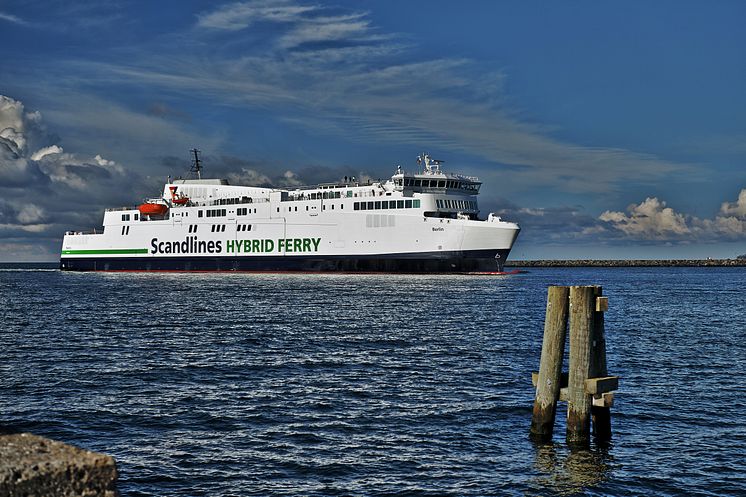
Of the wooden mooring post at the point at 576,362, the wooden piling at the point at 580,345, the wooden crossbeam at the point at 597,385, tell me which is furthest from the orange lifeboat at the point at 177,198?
the wooden crossbeam at the point at 597,385

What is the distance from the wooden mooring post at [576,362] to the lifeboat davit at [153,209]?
85.0 meters

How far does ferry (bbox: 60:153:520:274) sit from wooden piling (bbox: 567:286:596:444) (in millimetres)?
A: 58871

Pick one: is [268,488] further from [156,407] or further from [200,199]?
[200,199]

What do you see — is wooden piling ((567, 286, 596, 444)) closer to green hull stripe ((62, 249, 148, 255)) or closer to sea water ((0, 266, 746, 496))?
sea water ((0, 266, 746, 496))

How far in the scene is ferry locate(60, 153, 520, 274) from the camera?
7281 cm

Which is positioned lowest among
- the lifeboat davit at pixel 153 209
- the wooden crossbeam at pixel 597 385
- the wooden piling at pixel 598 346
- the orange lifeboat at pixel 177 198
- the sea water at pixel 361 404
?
Answer: the sea water at pixel 361 404

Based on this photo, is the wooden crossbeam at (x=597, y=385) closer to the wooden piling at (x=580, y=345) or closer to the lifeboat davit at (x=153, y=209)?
the wooden piling at (x=580, y=345)

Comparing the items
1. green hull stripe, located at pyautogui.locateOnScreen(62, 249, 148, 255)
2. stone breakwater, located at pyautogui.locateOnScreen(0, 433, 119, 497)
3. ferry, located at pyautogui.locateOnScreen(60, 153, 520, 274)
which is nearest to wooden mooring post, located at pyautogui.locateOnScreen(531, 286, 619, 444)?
stone breakwater, located at pyautogui.locateOnScreen(0, 433, 119, 497)

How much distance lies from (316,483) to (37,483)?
8505mm

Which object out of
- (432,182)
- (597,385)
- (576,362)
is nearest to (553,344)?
(576,362)

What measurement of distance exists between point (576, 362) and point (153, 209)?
86.0m

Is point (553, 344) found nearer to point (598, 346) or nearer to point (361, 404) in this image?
point (598, 346)

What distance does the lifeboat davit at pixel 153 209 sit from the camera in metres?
92.1

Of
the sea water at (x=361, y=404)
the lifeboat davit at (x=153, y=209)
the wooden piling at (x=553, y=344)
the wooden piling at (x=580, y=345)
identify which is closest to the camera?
the sea water at (x=361, y=404)
